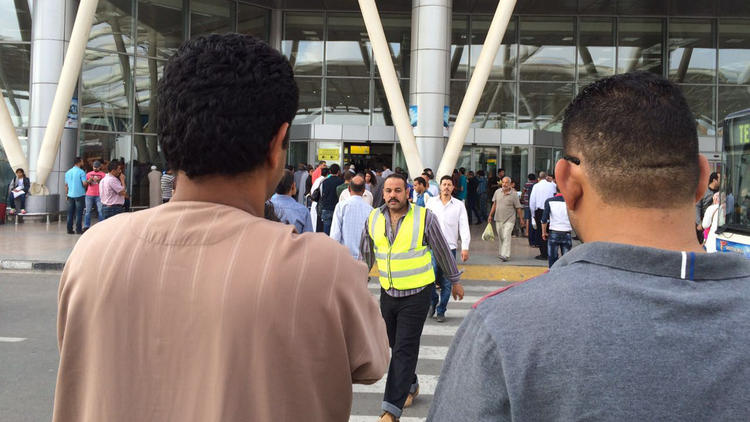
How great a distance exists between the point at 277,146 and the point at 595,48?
3052 centimetres

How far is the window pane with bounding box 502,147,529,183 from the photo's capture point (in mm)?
27578

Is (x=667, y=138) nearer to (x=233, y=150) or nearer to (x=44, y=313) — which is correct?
(x=233, y=150)

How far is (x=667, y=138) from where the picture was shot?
4.69 ft

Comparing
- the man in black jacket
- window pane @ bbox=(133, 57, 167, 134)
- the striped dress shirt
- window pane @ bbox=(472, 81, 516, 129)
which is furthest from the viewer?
window pane @ bbox=(472, 81, 516, 129)

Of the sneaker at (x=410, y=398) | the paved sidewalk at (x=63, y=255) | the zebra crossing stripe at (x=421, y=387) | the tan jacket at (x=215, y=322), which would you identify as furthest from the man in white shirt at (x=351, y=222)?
the tan jacket at (x=215, y=322)

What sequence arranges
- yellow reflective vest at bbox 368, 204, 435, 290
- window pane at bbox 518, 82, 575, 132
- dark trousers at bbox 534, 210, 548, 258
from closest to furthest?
yellow reflective vest at bbox 368, 204, 435, 290 < dark trousers at bbox 534, 210, 548, 258 < window pane at bbox 518, 82, 575, 132

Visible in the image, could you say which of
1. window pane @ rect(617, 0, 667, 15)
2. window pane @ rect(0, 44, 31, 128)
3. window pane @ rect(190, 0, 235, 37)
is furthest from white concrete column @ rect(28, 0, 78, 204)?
window pane @ rect(617, 0, 667, 15)

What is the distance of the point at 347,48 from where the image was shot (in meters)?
29.9

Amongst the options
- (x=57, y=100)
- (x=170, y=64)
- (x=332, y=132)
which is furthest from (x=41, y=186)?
(x=170, y=64)

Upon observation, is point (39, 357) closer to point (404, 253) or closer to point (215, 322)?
point (404, 253)

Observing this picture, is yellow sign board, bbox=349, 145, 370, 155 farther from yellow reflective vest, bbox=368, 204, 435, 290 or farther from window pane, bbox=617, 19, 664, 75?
yellow reflective vest, bbox=368, 204, 435, 290

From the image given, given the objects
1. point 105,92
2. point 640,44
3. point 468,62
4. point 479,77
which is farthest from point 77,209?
point 640,44

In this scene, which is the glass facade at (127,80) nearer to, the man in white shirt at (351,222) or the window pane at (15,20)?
the window pane at (15,20)

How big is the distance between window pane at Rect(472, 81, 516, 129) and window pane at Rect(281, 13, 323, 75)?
22.9 feet
